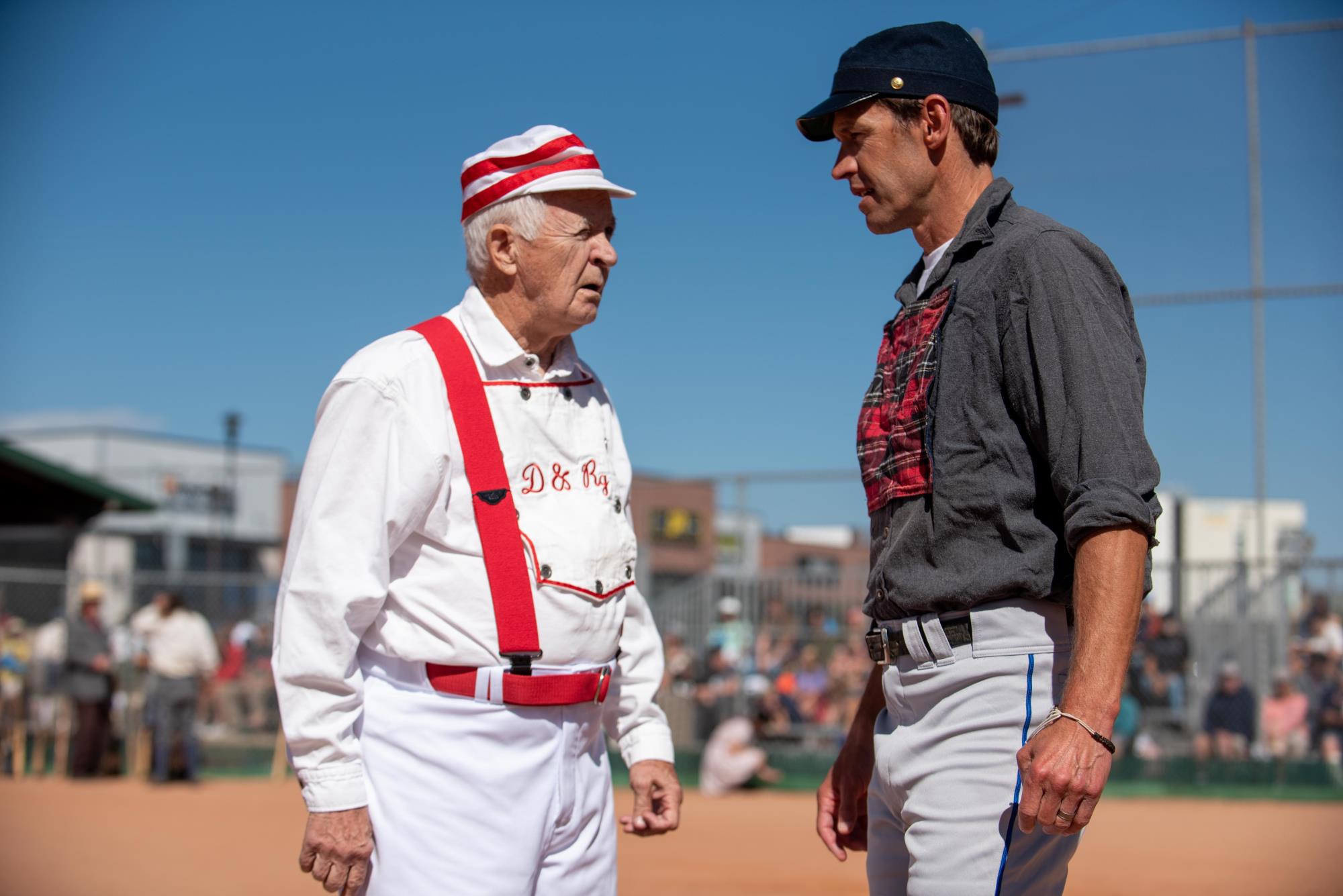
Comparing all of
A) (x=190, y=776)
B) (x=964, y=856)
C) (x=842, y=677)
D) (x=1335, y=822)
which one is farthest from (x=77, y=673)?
(x=964, y=856)

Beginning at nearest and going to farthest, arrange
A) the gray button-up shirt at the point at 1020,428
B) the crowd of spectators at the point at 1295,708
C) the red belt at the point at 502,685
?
the gray button-up shirt at the point at 1020,428, the red belt at the point at 502,685, the crowd of spectators at the point at 1295,708

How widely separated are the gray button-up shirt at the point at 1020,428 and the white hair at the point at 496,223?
94 cm

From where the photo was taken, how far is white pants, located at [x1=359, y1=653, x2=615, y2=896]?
2689 millimetres

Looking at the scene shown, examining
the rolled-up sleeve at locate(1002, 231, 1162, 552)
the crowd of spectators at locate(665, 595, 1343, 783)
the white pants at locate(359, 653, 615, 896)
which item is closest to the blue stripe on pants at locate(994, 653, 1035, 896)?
the rolled-up sleeve at locate(1002, 231, 1162, 552)

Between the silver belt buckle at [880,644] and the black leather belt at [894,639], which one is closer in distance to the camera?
the black leather belt at [894,639]

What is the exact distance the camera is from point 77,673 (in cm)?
1407

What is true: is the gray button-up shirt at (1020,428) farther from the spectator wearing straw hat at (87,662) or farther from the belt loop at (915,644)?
the spectator wearing straw hat at (87,662)

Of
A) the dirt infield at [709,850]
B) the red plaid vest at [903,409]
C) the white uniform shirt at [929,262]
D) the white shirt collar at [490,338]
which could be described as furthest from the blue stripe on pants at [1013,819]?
the dirt infield at [709,850]

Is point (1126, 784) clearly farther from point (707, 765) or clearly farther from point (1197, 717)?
point (707, 765)

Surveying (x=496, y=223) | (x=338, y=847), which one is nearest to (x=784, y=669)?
(x=496, y=223)

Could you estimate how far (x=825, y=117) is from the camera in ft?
9.01

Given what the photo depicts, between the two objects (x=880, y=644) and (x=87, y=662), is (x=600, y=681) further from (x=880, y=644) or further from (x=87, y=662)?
(x=87, y=662)

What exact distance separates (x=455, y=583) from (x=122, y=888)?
20.2 ft

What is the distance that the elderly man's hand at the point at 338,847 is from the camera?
2594mm
